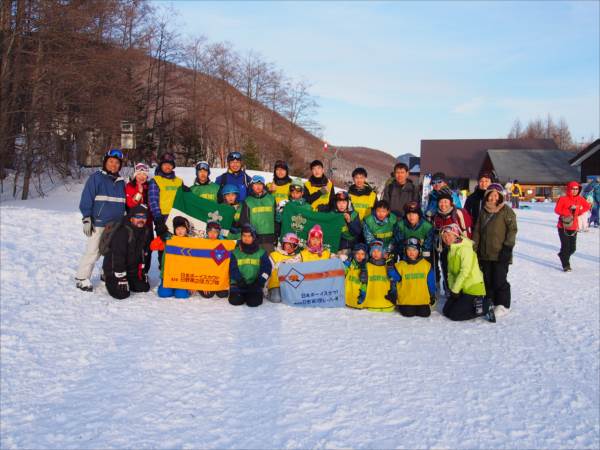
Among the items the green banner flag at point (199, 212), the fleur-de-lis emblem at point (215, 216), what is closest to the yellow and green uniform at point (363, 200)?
the green banner flag at point (199, 212)

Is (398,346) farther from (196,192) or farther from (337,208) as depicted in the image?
(196,192)

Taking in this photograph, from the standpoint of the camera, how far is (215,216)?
7.93 meters

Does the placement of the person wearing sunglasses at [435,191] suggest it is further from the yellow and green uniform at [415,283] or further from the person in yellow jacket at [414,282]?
the yellow and green uniform at [415,283]

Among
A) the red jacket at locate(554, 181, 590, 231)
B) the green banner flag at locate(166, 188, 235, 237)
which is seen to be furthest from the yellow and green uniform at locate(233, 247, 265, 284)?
the red jacket at locate(554, 181, 590, 231)

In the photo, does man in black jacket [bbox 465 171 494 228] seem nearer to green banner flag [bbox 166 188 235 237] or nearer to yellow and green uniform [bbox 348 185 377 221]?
yellow and green uniform [bbox 348 185 377 221]

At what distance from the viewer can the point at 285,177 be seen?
27.2ft

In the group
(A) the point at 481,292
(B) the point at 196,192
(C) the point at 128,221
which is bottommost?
(A) the point at 481,292

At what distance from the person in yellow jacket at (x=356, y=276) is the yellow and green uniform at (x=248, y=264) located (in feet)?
4.51

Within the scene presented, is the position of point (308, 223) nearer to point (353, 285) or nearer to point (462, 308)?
point (353, 285)

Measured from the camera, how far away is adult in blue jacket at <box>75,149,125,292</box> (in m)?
6.82

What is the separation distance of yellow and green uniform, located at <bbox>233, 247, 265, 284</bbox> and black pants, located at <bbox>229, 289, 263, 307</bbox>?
19 centimetres

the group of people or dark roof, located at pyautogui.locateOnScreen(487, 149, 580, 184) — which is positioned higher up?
dark roof, located at pyautogui.locateOnScreen(487, 149, 580, 184)

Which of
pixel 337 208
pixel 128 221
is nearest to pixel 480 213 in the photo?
pixel 337 208

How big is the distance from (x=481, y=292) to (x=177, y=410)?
460cm
